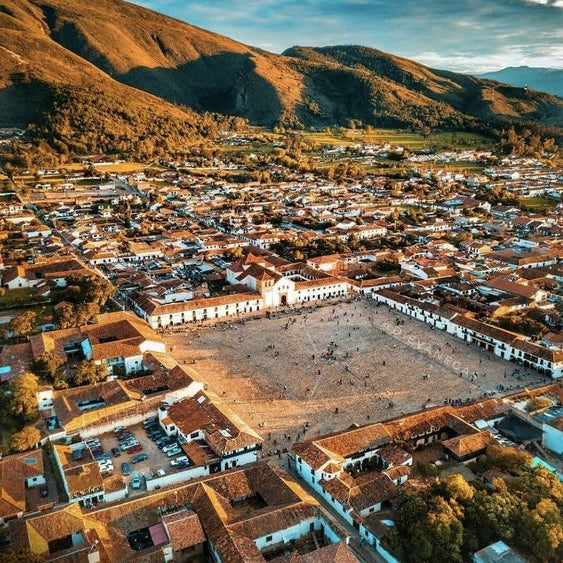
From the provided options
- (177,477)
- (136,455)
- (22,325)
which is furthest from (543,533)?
(22,325)

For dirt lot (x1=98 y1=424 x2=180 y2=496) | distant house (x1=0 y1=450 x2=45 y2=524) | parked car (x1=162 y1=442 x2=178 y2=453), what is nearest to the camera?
distant house (x1=0 y1=450 x2=45 y2=524)

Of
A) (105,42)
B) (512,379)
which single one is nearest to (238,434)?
(512,379)

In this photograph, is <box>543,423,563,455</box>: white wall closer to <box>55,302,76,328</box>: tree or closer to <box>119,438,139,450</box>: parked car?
<box>119,438,139,450</box>: parked car

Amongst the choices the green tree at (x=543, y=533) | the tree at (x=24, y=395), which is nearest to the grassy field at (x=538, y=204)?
the green tree at (x=543, y=533)

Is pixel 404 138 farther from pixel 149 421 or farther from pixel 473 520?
pixel 473 520

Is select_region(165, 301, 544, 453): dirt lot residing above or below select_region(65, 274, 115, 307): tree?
below

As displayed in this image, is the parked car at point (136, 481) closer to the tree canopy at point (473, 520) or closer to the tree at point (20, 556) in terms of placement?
the tree at point (20, 556)

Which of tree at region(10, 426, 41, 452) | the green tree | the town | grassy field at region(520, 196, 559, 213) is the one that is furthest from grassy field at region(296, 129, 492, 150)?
tree at region(10, 426, 41, 452)
